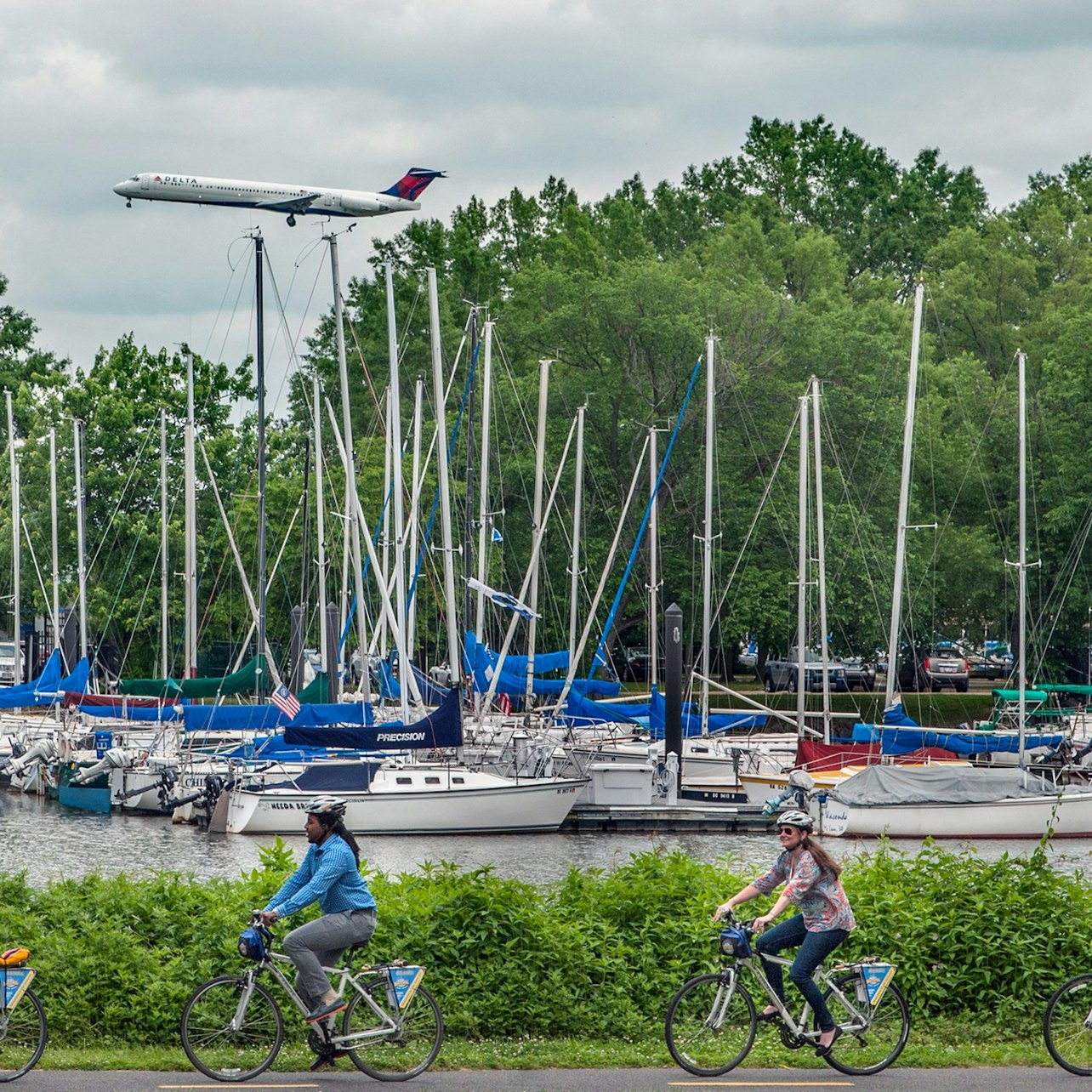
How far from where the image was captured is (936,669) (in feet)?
225

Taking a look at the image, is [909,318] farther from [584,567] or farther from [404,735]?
[404,735]

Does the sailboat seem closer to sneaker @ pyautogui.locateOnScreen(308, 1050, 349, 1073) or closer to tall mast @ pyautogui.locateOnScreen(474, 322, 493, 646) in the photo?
tall mast @ pyautogui.locateOnScreen(474, 322, 493, 646)

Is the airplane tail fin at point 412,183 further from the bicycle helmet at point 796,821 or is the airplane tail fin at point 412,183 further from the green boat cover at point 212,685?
the bicycle helmet at point 796,821

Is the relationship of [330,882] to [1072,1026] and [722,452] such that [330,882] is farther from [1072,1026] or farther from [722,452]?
[722,452]

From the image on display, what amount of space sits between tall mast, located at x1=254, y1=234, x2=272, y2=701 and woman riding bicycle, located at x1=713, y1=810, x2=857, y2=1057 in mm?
30580

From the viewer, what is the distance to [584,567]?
2382 inches

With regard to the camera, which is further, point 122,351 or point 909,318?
point 122,351

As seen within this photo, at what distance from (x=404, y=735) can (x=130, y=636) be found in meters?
32.4

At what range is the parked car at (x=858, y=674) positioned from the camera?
65938mm

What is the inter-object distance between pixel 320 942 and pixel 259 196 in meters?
43.7

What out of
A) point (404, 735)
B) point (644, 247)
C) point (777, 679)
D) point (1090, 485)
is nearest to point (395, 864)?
point (404, 735)

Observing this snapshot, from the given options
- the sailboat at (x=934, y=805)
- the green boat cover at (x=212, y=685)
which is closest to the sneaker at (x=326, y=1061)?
the sailboat at (x=934, y=805)

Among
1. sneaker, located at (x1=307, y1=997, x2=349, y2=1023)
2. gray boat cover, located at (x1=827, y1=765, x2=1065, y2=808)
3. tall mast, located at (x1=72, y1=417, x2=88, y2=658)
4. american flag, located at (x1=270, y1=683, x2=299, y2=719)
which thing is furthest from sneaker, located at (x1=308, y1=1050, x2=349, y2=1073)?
tall mast, located at (x1=72, y1=417, x2=88, y2=658)

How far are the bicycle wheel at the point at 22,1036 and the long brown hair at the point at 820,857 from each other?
18.7 feet
